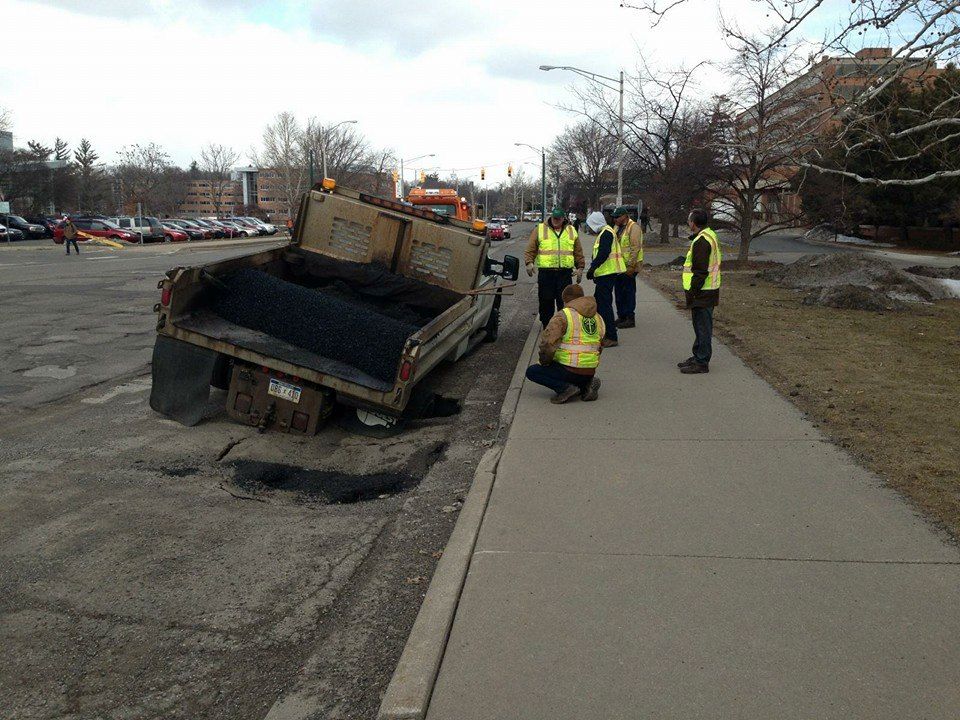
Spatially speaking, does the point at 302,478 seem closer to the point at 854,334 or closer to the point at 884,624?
the point at 884,624

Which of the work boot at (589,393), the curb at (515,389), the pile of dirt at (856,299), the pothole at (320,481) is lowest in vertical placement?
the pothole at (320,481)

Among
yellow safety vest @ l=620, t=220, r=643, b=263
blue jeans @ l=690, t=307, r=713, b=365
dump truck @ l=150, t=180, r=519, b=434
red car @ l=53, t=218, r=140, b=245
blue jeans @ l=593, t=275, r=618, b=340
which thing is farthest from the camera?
red car @ l=53, t=218, r=140, b=245

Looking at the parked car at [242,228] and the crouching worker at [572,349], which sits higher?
the crouching worker at [572,349]

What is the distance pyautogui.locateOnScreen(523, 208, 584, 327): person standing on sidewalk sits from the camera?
1105 cm

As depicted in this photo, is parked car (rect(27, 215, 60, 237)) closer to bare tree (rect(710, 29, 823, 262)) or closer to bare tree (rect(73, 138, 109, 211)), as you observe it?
bare tree (rect(73, 138, 109, 211))

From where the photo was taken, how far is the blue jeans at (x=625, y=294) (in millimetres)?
12469

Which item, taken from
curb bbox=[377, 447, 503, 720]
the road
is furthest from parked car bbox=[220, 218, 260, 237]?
curb bbox=[377, 447, 503, 720]

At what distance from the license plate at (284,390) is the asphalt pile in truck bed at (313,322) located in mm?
398

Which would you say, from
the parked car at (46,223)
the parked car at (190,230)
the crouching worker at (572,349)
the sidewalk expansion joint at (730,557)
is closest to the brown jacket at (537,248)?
the crouching worker at (572,349)

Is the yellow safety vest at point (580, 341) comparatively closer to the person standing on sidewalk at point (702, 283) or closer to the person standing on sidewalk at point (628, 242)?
the person standing on sidewalk at point (702, 283)

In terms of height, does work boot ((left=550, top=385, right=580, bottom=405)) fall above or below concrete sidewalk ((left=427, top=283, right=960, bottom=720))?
above

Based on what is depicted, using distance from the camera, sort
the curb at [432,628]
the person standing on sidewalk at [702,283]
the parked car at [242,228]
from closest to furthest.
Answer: the curb at [432,628]
the person standing on sidewalk at [702,283]
the parked car at [242,228]

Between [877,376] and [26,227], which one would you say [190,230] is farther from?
[877,376]

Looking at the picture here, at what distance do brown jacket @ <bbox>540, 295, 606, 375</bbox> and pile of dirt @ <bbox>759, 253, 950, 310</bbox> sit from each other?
8.92m
